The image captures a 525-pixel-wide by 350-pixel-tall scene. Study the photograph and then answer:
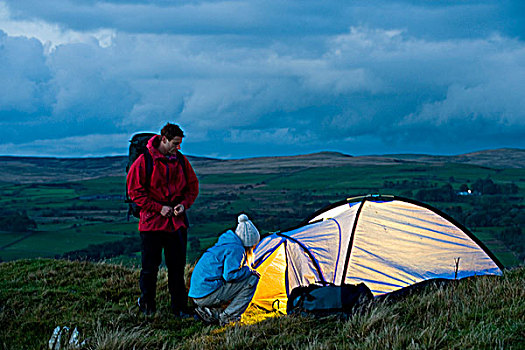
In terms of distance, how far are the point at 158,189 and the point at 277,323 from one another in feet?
7.53

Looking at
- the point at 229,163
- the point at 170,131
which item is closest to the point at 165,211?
the point at 170,131

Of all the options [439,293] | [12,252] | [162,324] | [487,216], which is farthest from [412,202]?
[487,216]

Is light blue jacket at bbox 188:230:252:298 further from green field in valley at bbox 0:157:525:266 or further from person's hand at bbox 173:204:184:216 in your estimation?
green field in valley at bbox 0:157:525:266

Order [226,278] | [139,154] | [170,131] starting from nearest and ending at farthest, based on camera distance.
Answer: [226,278]
[170,131]
[139,154]

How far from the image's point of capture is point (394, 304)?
6.74 metres

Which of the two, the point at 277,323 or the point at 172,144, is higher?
the point at 172,144

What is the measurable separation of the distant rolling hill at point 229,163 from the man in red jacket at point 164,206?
102626mm

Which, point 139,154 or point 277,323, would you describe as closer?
point 277,323

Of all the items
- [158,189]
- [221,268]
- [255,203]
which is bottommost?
[255,203]

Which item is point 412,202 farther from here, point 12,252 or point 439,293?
point 12,252

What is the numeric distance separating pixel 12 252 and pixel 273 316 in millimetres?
35202

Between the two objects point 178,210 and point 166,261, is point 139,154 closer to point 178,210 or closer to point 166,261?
point 178,210

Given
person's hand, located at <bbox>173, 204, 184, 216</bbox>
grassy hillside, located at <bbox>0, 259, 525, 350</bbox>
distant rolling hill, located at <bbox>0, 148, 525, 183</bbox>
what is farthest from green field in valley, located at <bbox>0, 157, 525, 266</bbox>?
person's hand, located at <bbox>173, 204, 184, 216</bbox>

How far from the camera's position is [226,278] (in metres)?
6.34
